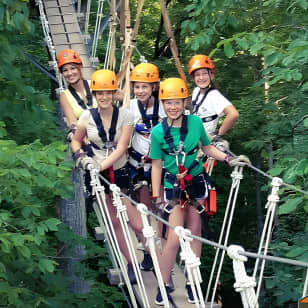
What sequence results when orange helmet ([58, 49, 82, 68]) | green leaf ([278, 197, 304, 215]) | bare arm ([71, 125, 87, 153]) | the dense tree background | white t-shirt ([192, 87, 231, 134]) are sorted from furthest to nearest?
orange helmet ([58, 49, 82, 68]) → white t-shirt ([192, 87, 231, 134]) → the dense tree background → bare arm ([71, 125, 87, 153]) → green leaf ([278, 197, 304, 215])

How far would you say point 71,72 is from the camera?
501cm

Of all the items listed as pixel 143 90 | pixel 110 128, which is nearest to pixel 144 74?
pixel 143 90

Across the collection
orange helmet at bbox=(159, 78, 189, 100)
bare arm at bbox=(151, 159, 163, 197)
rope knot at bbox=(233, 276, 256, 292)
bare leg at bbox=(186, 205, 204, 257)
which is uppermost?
orange helmet at bbox=(159, 78, 189, 100)

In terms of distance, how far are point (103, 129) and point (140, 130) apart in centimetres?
27

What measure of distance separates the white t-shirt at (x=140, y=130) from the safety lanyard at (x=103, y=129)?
17cm

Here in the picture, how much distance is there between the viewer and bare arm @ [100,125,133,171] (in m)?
4.30

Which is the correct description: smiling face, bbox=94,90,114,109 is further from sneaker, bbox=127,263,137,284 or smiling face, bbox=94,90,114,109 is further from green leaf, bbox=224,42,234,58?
green leaf, bbox=224,42,234,58

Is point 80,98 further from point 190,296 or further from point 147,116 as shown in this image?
point 190,296

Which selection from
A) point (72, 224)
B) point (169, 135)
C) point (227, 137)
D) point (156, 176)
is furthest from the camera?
point (227, 137)

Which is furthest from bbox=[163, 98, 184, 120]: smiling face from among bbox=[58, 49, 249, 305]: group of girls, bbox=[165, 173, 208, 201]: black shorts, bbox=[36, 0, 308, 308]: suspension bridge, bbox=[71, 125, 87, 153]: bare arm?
bbox=[71, 125, 87, 153]: bare arm

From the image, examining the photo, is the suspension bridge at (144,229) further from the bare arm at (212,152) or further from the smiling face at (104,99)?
the smiling face at (104,99)

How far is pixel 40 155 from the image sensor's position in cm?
457

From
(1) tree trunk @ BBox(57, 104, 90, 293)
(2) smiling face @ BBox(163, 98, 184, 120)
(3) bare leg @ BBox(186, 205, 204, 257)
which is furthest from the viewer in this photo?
(1) tree trunk @ BBox(57, 104, 90, 293)

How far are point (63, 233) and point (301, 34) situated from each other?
3.00m
